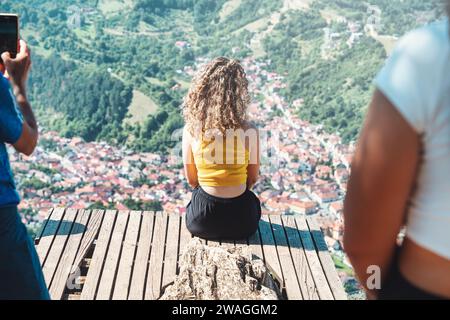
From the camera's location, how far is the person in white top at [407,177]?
2.95ft

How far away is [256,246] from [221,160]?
42 cm

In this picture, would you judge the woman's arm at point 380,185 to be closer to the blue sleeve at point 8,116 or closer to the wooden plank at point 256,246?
the blue sleeve at point 8,116

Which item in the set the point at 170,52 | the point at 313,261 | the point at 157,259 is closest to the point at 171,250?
the point at 157,259

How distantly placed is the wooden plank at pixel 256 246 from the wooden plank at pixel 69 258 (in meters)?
0.77

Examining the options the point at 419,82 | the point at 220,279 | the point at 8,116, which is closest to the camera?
the point at 419,82

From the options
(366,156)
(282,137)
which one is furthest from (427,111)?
(282,137)

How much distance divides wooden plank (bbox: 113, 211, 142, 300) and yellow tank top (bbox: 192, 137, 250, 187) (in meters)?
0.41

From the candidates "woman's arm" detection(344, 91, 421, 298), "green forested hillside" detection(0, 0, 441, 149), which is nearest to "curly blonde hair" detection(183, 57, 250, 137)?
"woman's arm" detection(344, 91, 421, 298)

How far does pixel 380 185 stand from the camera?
37.9 inches

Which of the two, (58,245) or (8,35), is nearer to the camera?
(8,35)

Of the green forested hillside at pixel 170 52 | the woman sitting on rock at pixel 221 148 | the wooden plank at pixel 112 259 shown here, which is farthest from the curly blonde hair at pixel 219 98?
the green forested hillside at pixel 170 52

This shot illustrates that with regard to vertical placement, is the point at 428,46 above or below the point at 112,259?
above

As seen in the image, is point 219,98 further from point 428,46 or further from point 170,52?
point 170,52
